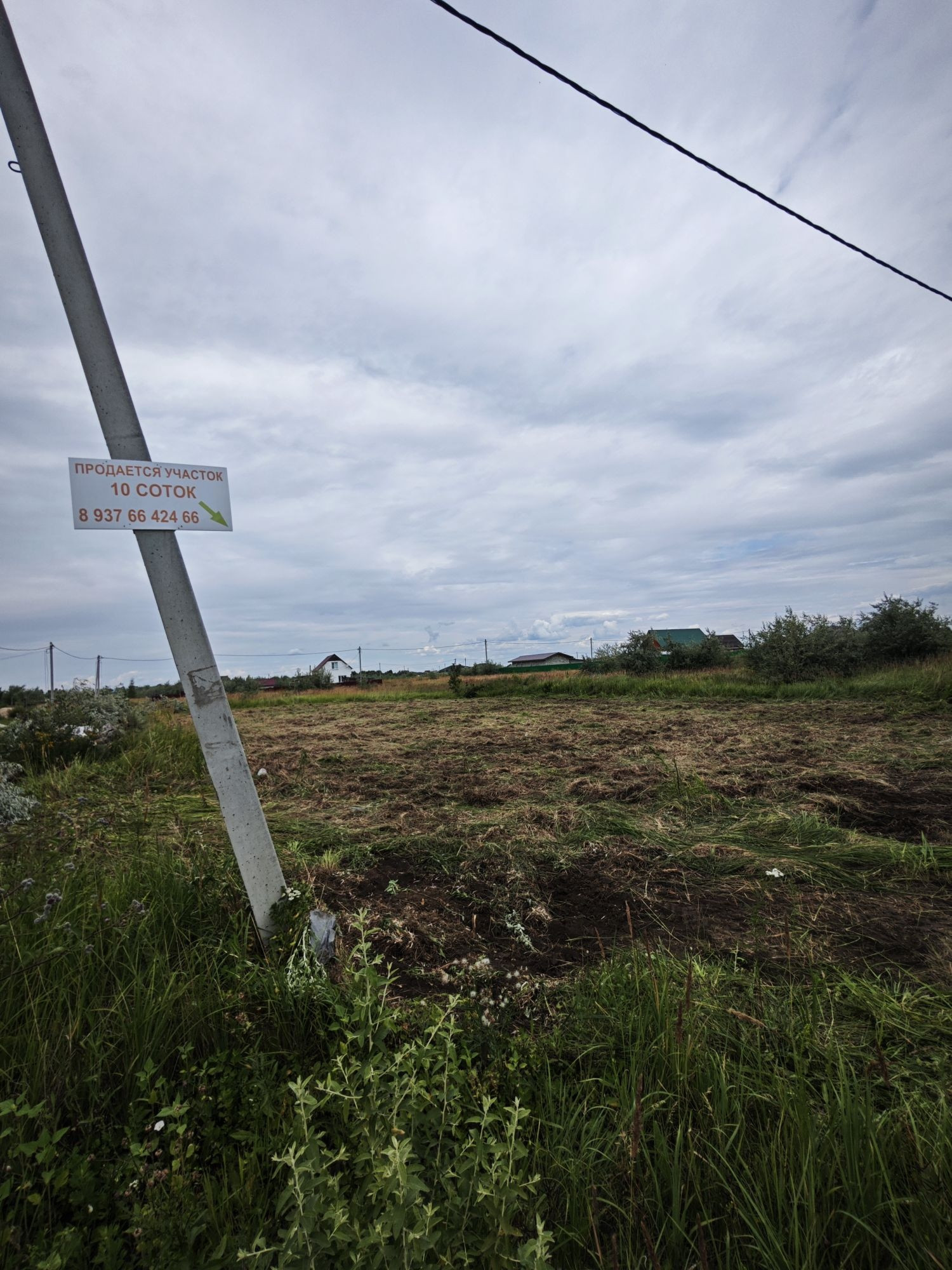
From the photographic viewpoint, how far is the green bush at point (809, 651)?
1493 centimetres

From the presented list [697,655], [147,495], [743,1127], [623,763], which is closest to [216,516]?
[147,495]

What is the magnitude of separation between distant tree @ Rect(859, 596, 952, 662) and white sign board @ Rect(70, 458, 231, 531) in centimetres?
1678

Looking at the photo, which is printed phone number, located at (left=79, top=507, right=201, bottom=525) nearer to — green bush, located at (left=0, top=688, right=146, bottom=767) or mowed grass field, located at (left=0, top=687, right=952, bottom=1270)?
mowed grass field, located at (left=0, top=687, right=952, bottom=1270)

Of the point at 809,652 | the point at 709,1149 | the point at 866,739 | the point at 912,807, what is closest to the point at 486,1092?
the point at 709,1149

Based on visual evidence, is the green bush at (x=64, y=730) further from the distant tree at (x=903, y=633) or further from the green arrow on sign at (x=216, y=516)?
the distant tree at (x=903, y=633)

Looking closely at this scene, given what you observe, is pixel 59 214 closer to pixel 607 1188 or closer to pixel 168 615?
pixel 168 615

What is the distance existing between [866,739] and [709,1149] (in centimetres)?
684

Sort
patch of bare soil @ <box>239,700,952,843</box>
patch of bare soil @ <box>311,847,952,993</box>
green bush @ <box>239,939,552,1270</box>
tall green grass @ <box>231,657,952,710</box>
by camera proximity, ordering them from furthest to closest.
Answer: tall green grass @ <box>231,657,952,710</box> < patch of bare soil @ <box>239,700,952,843</box> < patch of bare soil @ <box>311,847,952,993</box> < green bush @ <box>239,939,552,1270</box>

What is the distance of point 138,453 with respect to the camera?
7.40ft

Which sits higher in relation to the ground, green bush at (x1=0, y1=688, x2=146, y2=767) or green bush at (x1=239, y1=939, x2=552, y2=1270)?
green bush at (x1=0, y1=688, x2=146, y2=767)

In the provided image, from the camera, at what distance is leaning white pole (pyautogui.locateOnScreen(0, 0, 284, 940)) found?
2197 millimetres

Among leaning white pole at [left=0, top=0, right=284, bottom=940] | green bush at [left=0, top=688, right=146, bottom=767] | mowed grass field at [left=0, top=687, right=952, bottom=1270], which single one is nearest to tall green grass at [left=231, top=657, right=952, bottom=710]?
green bush at [left=0, top=688, right=146, bottom=767]

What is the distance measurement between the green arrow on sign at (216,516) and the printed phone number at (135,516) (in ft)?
0.14

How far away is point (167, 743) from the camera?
22.9 ft
